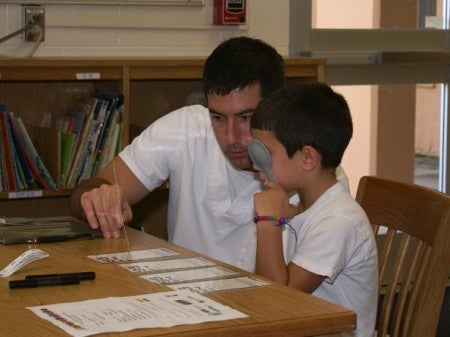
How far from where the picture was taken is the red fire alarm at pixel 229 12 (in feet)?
14.2

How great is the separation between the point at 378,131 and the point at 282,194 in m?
3.12

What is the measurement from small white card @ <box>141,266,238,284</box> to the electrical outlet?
227 cm

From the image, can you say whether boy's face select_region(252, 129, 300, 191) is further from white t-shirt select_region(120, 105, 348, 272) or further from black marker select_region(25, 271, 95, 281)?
black marker select_region(25, 271, 95, 281)

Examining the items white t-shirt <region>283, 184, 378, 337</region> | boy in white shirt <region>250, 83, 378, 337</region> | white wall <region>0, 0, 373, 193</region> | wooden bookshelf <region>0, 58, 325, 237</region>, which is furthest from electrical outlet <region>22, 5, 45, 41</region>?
white t-shirt <region>283, 184, 378, 337</region>

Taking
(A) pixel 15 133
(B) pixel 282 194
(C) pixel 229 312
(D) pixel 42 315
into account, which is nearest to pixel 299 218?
(B) pixel 282 194

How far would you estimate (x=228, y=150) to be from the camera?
246cm

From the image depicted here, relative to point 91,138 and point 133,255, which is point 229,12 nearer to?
point 91,138

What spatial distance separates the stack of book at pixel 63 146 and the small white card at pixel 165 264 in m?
1.80

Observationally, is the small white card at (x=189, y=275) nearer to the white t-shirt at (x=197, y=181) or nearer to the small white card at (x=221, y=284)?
the small white card at (x=221, y=284)

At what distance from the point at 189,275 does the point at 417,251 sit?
0.56 m

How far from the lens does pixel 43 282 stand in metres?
1.78

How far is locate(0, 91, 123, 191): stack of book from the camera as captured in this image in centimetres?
366

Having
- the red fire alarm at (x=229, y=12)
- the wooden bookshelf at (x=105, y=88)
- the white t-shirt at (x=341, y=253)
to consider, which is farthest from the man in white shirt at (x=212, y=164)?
the red fire alarm at (x=229, y=12)

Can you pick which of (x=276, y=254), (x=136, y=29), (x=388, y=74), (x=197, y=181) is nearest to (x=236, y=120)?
(x=197, y=181)
